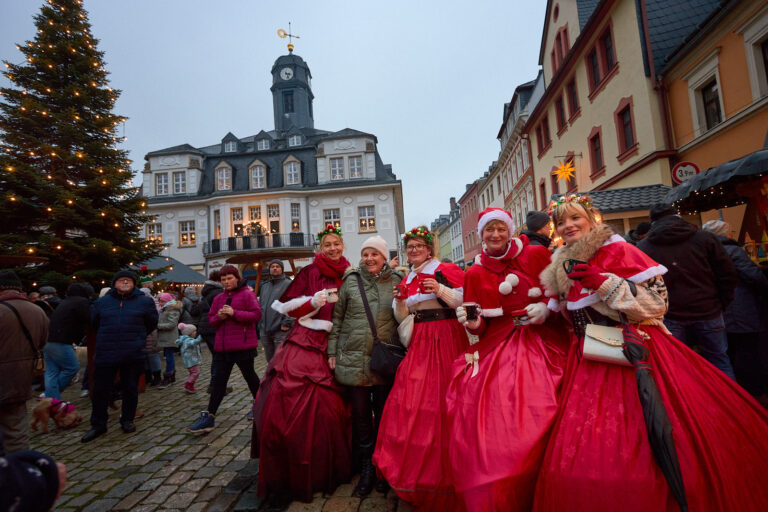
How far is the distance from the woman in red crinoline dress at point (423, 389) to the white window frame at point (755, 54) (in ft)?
31.8

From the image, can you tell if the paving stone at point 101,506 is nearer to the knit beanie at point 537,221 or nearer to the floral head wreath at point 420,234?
the floral head wreath at point 420,234

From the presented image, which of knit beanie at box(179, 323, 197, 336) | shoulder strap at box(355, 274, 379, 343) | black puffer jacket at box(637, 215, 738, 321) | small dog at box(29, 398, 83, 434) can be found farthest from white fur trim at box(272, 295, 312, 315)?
knit beanie at box(179, 323, 197, 336)

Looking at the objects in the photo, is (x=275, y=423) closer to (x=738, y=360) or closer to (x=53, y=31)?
(x=738, y=360)

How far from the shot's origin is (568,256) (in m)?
2.40

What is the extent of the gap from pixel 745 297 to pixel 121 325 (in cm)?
722

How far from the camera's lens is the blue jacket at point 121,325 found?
193 inches

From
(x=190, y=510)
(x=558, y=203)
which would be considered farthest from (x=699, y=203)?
(x=190, y=510)

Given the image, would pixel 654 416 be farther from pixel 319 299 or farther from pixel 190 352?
pixel 190 352

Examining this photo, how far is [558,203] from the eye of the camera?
2.61 metres

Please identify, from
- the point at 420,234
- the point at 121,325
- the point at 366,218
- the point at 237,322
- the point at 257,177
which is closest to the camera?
the point at 420,234

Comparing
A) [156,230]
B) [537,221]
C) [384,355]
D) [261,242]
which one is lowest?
[384,355]

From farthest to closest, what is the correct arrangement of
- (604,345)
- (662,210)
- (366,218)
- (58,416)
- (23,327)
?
(366,218), (58,416), (23,327), (662,210), (604,345)

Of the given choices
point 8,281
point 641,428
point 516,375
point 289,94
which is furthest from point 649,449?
point 289,94

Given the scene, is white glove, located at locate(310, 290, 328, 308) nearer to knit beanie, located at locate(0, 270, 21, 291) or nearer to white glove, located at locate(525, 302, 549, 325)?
white glove, located at locate(525, 302, 549, 325)
